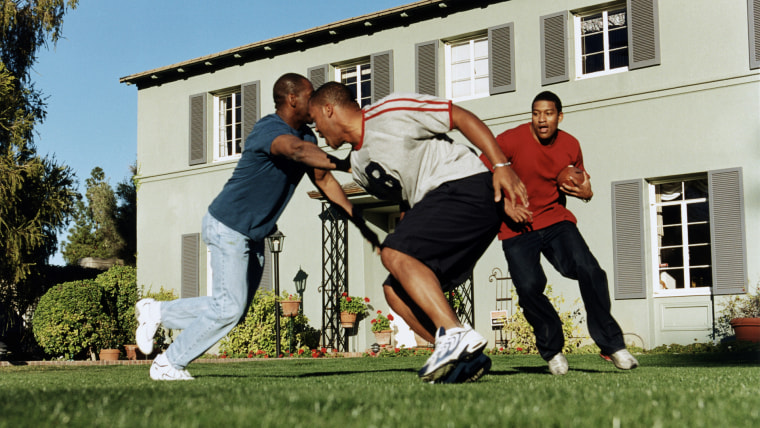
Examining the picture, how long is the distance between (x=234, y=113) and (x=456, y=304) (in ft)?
26.0

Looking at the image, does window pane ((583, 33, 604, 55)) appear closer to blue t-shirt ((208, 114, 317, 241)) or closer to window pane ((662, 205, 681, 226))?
window pane ((662, 205, 681, 226))

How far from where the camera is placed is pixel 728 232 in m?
13.7

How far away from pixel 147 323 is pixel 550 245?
8.83ft

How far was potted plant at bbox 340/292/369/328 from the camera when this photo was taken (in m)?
17.4

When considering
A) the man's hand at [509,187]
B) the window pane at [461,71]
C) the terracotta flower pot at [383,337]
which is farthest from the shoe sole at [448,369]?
the window pane at [461,71]

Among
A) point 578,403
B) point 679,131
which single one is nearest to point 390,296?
point 578,403

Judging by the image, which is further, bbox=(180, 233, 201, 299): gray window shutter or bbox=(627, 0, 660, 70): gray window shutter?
bbox=(180, 233, 201, 299): gray window shutter

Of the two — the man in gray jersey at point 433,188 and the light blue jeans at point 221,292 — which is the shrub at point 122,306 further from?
the man in gray jersey at point 433,188

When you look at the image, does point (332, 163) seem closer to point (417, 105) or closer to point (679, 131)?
point (417, 105)

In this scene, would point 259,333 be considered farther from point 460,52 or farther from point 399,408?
point 399,408

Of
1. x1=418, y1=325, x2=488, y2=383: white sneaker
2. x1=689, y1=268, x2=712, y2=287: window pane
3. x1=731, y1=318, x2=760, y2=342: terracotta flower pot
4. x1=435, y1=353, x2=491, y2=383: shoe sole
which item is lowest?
x1=731, y1=318, x2=760, y2=342: terracotta flower pot

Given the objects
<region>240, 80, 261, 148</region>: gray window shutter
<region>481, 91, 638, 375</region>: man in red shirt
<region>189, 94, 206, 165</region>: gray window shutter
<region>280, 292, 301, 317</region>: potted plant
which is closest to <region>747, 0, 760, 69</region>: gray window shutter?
<region>280, 292, 301, 317</region>: potted plant

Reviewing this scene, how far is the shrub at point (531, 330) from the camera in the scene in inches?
564

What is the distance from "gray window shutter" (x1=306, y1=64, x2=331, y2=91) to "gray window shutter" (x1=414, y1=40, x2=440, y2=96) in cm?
233
